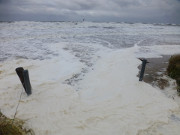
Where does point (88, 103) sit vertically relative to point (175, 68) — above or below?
below

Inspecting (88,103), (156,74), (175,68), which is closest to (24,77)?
(88,103)

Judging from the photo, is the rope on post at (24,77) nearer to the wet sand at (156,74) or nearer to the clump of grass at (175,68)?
the wet sand at (156,74)

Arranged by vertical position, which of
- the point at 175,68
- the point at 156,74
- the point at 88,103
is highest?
the point at 175,68

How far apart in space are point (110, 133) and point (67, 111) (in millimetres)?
1784

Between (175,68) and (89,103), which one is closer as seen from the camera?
(89,103)

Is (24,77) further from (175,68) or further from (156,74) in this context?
(156,74)

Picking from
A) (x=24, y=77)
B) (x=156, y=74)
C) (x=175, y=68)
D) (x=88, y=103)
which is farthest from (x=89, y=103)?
(x=156, y=74)

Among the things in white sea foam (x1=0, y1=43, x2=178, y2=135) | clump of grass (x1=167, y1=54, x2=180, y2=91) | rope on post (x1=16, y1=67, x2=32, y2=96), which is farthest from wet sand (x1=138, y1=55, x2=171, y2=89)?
rope on post (x1=16, y1=67, x2=32, y2=96)

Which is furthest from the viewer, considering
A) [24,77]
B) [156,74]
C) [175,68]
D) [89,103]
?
[156,74]

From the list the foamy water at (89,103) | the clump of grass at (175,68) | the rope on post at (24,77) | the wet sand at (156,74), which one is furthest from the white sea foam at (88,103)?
the clump of grass at (175,68)

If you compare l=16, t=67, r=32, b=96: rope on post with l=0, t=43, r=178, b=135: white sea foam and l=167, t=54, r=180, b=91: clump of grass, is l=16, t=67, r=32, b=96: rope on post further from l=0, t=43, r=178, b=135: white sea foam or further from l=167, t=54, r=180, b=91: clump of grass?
l=167, t=54, r=180, b=91: clump of grass

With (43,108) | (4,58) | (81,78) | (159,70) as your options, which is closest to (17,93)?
(43,108)

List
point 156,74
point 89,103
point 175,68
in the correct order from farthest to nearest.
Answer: point 156,74
point 175,68
point 89,103

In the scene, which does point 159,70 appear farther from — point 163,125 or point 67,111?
point 67,111
